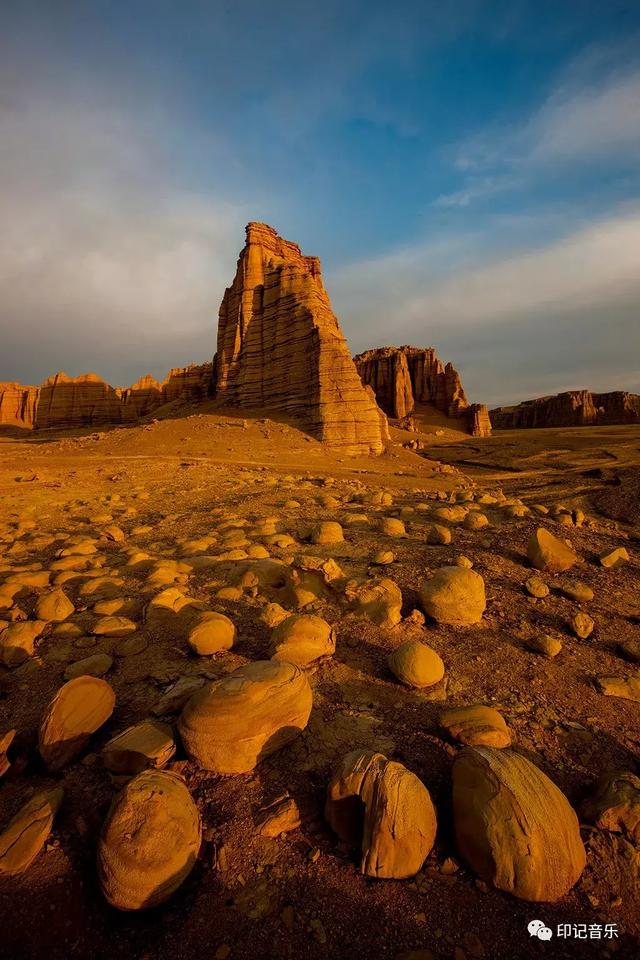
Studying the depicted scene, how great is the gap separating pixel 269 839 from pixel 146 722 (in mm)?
964

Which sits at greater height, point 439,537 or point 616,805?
point 439,537

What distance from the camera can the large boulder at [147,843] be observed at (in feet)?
5.38

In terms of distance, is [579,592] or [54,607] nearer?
[54,607]

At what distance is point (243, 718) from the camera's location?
2.24 m

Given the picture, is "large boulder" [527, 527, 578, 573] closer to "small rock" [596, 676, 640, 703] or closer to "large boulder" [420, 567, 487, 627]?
"large boulder" [420, 567, 487, 627]

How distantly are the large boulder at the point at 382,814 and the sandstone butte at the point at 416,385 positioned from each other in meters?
65.0

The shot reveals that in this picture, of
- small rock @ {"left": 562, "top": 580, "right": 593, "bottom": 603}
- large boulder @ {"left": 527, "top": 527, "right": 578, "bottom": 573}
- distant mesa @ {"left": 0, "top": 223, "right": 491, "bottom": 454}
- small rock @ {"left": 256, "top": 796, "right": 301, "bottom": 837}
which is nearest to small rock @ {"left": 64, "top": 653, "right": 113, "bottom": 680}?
small rock @ {"left": 256, "top": 796, "right": 301, "bottom": 837}

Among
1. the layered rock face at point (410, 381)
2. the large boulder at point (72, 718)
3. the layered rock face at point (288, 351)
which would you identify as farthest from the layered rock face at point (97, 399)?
the large boulder at point (72, 718)

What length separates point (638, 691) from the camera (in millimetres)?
3010

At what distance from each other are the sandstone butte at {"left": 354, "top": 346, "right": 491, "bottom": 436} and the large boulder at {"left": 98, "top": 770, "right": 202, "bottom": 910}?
65.2 m

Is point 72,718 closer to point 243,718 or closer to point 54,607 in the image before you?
point 243,718

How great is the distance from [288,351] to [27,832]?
3206 cm

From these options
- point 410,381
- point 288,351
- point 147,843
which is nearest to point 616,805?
point 147,843

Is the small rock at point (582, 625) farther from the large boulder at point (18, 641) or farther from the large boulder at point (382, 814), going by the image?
the large boulder at point (18, 641)
